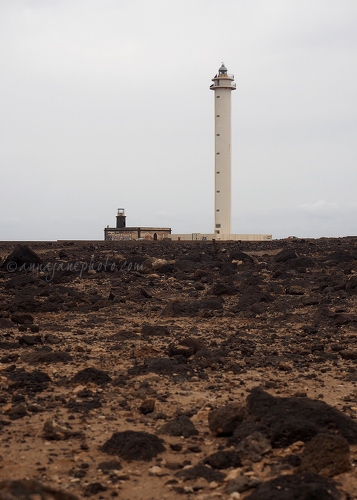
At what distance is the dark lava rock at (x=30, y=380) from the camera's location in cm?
940

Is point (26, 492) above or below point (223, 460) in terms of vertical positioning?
above

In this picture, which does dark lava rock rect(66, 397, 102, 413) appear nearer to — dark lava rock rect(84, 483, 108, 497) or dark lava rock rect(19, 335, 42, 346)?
dark lava rock rect(84, 483, 108, 497)

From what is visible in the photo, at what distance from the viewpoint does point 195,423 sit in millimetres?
7977

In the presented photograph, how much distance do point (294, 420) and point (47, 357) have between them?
5.02m

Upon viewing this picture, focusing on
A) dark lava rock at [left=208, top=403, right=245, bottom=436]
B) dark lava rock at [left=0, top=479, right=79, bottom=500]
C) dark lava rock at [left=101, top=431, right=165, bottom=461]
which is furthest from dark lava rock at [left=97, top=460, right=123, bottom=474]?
dark lava rock at [left=0, top=479, right=79, bottom=500]

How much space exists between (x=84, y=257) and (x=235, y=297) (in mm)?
13854

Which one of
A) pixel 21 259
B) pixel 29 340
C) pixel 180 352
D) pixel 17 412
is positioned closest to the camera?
pixel 17 412

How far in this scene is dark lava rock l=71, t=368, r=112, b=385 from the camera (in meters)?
9.59

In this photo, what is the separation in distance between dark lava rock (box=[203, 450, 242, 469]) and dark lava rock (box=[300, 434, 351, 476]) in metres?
0.61

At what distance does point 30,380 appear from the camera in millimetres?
9742

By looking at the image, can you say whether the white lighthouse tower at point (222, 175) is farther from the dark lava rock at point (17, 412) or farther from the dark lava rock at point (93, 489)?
the dark lava rock at point (93, 489)

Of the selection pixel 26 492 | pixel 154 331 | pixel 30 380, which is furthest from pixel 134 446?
pixel 154 331

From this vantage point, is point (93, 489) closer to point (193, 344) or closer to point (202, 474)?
point (202, 474)

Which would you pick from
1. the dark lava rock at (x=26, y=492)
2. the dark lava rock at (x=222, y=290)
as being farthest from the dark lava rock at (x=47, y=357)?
the dark lava rock at (x=222, y=290)
